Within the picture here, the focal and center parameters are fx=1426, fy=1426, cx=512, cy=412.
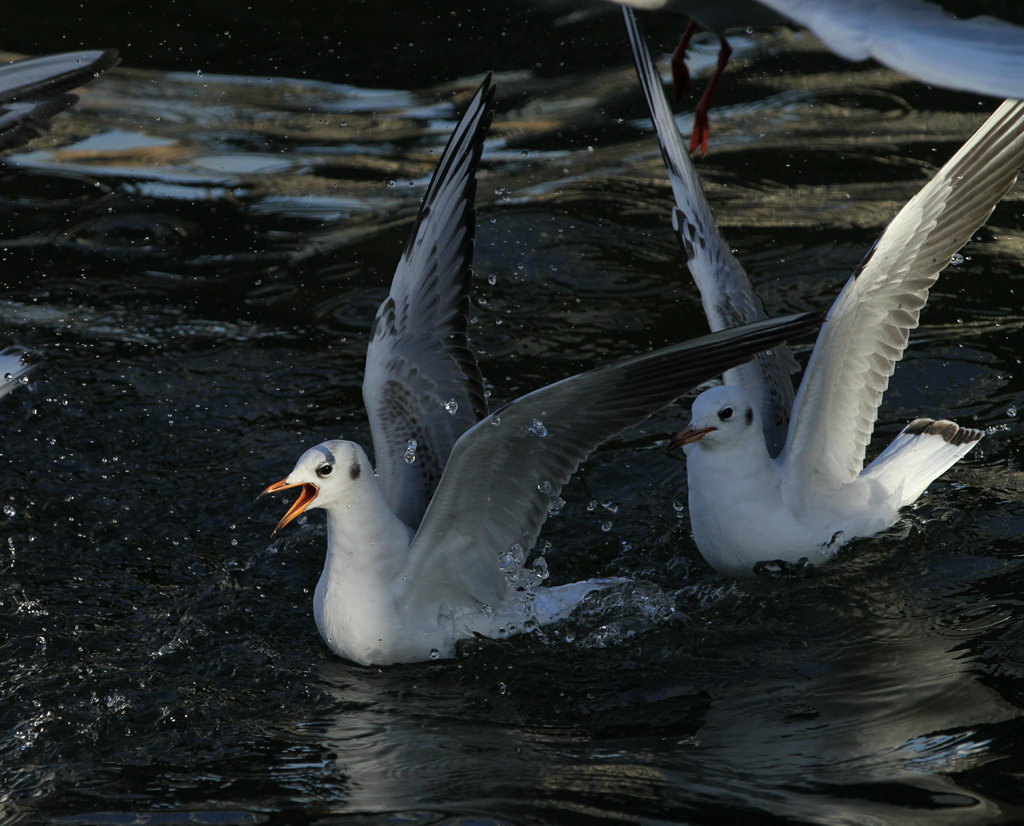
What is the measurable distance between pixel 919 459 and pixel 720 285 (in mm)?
1139

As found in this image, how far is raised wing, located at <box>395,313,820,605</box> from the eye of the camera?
15.6 ft

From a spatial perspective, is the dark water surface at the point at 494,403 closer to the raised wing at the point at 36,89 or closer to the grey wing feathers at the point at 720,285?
the grey wing feathers at the point at 720,285

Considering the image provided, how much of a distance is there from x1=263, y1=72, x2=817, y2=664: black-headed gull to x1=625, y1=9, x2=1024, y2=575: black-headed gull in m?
0.73

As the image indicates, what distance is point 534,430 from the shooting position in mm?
4898

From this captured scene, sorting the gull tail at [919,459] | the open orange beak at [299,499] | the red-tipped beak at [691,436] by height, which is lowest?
the gull tail at [919,459]

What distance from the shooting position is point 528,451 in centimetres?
507

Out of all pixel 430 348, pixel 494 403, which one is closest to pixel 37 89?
pixel 430 348

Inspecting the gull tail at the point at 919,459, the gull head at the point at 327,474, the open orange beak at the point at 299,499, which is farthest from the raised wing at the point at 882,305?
the open orange beak at the point at 299,499

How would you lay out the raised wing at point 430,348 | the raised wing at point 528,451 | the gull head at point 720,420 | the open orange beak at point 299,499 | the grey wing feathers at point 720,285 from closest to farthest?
the raised wing at point 528,451
the open orange beak at point 299,499
the gull head at point 720,420
the raised wing at point 430,348
the grey wing feathers at point 720,285

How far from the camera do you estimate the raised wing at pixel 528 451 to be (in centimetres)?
477

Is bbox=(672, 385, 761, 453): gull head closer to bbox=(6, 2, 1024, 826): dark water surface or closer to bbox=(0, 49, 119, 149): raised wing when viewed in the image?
bbox=(6, 2, 1024, 826): dark water surface

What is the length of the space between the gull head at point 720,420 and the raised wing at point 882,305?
0.21 meters

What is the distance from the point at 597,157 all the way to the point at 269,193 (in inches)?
89.9

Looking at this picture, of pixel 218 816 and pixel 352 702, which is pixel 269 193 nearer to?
pixel 352 702
